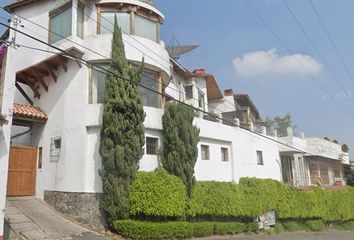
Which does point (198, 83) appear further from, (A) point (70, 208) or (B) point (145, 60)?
(A) point (70, 208)

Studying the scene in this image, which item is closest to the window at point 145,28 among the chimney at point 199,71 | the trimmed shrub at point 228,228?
the trimmed shrub at point 228,228

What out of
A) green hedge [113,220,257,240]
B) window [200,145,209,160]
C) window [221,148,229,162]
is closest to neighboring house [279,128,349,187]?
window [221,148,229,162]

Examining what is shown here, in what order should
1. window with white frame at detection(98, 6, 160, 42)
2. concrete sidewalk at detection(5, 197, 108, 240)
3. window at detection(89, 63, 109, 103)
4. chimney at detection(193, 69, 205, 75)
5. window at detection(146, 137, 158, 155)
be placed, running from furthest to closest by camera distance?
1. chimney at detection(193, 69, 205, 75)
2. window with white frame at detection(98, 6, 160, 42)
3. window at detection(146, 137, 158, 155)
4. window at detection(89, 63, 109, 103)
5. concrete sidewalk at detection(5, 197, 108, 240)

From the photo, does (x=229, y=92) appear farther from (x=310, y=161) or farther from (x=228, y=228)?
(x=228, y=228)

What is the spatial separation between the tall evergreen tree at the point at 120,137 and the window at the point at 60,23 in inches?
114

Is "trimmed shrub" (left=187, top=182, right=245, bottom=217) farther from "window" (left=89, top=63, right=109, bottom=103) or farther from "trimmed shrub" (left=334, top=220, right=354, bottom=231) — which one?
"trimmed shrub" (left=334, top=220, right=354, bottom=231)

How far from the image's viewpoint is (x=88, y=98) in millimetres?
15305

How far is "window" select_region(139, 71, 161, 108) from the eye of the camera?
640 inches

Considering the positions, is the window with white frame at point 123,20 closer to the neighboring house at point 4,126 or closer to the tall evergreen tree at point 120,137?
the tall evergreen tree at point 120,137

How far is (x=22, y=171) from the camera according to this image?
16453mm

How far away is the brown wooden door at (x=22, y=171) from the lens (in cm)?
1578


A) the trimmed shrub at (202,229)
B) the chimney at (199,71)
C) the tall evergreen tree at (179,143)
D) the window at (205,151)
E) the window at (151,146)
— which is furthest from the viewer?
the chimney at (199,71)

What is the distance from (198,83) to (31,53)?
47.1 ft

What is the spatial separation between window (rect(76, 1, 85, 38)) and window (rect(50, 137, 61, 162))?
5057 mm
